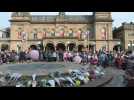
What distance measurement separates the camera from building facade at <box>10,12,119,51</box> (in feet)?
226

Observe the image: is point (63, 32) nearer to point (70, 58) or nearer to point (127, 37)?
point (127, 37)

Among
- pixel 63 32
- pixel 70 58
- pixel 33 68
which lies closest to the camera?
pixel 33 68

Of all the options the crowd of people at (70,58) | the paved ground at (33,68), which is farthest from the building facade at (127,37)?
the paved ground at (33,68)

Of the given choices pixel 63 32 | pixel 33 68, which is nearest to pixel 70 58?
pixel 33 68

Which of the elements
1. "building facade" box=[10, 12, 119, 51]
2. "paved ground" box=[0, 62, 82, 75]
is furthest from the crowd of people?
"building facade" box=[10, 12, 119, 51]

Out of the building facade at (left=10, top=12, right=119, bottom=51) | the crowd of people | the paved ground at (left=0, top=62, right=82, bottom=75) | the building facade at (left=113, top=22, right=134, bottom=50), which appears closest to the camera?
the paved ground at (left=0, top=62, right=82, bottom=75)

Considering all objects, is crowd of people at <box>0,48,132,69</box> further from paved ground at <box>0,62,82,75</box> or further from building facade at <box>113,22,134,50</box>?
building facade at <box>113,22,134,50</box>

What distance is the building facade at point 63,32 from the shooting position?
68.8 meters

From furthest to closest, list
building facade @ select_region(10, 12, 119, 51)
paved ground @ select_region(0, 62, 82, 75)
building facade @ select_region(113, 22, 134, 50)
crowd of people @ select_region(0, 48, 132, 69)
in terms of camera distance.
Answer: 1. building facade @ select_region(10, 12, 119, 51)
2. building facade @ select_region(113, 22, 134, 50)
3. crowd of people @ select_region(0, 48, 132, 69)
4. paved ground @ select_region(0, 62, 82, 75)

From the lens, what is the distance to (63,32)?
76.9 metres
